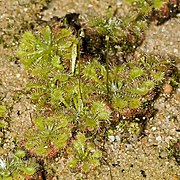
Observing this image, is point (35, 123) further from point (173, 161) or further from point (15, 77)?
point (173, 161)

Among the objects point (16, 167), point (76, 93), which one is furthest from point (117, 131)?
point (16, 167)

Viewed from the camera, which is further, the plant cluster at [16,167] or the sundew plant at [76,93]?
the sundew plant at [76,93]

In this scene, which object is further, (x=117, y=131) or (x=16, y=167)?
(x=117, y=131)

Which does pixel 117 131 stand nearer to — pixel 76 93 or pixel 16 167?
pixel 76 93

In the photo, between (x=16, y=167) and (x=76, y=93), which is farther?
(x=76, y=93)

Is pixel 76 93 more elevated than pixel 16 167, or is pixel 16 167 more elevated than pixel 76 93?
pixel 76 93

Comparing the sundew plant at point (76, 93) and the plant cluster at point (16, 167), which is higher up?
the sundew plant at point (76, 93)
